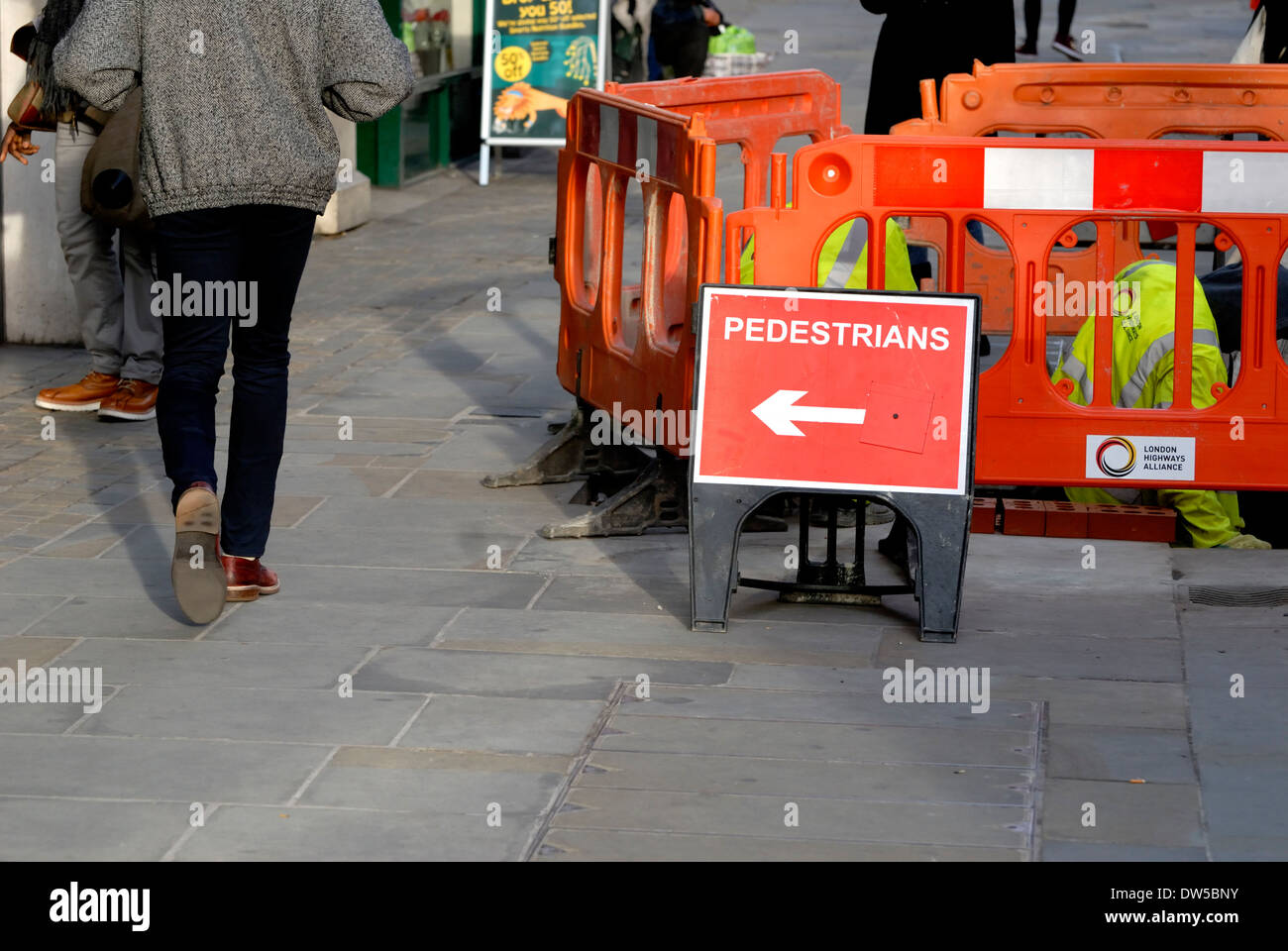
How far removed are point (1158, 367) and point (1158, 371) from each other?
0.02m

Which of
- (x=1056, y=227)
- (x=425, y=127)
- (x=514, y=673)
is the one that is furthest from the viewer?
(x=425, y=127)

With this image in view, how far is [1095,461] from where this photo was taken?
18.6 ft

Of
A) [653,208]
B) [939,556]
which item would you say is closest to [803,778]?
[939,556]

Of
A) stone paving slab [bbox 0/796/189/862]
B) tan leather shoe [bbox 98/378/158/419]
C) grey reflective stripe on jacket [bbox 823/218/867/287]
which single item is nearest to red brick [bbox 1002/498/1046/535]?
stone paving slab [bbox 0/796/189/862]

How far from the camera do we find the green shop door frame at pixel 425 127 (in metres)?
13.5

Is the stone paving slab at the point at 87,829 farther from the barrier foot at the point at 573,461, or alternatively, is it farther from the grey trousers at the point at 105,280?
the grey trousers at the point at 105,280

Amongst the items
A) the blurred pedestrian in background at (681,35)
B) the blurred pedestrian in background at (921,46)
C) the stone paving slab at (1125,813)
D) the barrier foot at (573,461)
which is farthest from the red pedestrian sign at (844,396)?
the blurred pedestrian in background at (681,35)

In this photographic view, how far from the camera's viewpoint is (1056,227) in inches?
220

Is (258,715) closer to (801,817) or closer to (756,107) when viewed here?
(801,817)

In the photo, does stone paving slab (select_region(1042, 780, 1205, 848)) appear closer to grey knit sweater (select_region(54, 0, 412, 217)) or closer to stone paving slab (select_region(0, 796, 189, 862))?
stone paving slab (select_region(0, 796, 189, 862))

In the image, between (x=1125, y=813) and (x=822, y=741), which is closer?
(x=1125, y=813)

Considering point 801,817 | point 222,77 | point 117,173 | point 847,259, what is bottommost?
point 847,259

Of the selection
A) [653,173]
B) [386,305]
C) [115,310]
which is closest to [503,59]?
[386,305]
